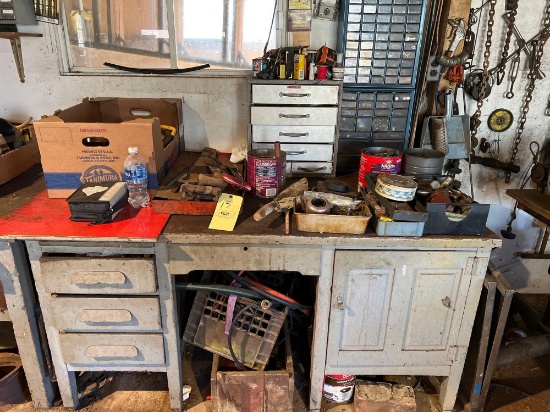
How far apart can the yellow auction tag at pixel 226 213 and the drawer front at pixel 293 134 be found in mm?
445

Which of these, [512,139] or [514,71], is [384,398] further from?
[514,71]

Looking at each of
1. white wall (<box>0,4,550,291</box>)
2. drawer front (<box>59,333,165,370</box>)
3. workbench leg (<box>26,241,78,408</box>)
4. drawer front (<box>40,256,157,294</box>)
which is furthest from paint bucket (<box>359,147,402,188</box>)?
workbench leg (<box>26,241,78,408</box>)

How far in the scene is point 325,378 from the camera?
1.73 metres

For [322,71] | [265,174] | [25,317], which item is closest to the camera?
[25,317]

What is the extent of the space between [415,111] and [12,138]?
6.11 feet

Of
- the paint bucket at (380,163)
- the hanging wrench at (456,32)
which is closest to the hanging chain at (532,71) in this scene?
the hanging wrench at (456,32)

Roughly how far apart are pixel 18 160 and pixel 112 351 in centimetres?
98

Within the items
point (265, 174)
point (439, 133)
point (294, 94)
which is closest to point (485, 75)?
point (439, 133)

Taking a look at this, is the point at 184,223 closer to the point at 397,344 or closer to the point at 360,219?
the point at 360,219

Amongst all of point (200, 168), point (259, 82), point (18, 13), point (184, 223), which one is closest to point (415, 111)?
point (259, 82)

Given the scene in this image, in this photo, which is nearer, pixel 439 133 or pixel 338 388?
pixel 338 388

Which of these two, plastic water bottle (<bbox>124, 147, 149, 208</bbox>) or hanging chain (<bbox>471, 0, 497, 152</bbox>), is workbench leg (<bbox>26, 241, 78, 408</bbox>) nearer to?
plastic water bottle (<bbox>124, 147, 149, 208</bbox>)

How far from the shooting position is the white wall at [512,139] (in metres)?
1.97

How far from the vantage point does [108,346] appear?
5.04 feet
